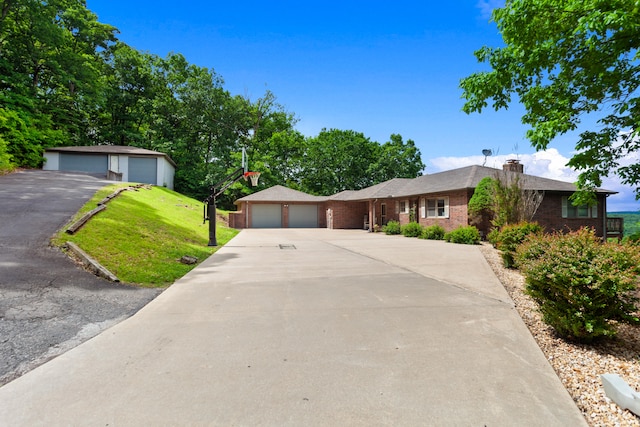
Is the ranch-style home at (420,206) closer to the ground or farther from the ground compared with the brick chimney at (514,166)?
closer to the ground

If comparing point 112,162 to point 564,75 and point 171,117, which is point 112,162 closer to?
point 171,117

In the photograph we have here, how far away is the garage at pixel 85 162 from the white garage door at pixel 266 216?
13765 mm

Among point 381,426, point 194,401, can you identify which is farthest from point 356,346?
point 194,401

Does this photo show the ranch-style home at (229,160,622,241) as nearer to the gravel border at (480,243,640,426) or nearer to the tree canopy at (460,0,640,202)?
the tree canopy at (460,0,640,202)

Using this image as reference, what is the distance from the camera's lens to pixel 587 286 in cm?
349

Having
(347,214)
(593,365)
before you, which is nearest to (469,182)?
(347,214)

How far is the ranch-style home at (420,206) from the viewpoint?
17203mm

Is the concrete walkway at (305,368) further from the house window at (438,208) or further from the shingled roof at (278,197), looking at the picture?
the shingled roof at (278,197)

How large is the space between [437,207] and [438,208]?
0.30 ft

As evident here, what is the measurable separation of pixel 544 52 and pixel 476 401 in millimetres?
8351

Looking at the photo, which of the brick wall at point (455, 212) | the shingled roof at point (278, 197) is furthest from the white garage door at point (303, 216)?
the brick wall at point (455, 212)

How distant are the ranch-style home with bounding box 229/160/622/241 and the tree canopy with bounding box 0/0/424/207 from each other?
6.81m

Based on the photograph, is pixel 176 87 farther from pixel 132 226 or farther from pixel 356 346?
pixel 356 346

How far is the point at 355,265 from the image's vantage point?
9102 millimetres
